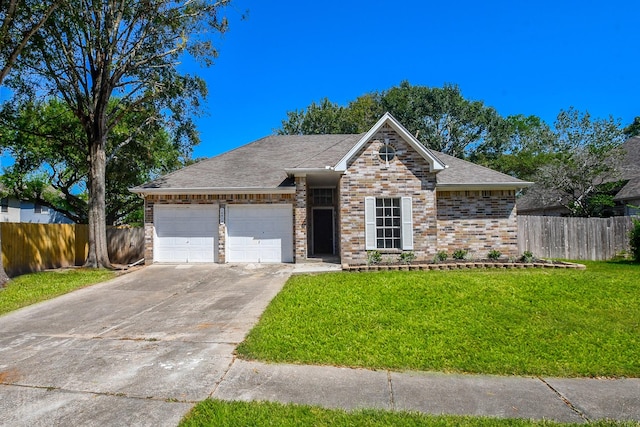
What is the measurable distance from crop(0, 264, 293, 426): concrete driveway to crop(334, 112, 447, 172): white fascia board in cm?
506

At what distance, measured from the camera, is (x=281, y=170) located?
14.6 m

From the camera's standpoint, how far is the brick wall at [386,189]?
12609 millimetres

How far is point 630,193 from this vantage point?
18.6 m

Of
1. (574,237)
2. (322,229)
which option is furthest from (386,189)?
(574,237)

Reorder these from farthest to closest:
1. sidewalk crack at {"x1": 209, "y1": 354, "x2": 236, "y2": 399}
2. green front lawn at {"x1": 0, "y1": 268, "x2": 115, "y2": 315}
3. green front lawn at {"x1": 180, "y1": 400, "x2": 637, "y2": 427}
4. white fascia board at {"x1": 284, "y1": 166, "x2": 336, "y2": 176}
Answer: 1. white fascia board at {"x1": 284, "y1": 166, "x2": 336, "y2": 176}
2. green front lawn at {"x1": 0, "y1": 268, "x2": 115, "y2": 315}
3. sidewalk crack at {"x1": 209, "y1": 354, "x2": 236, "y2": 399}
4. green front lawn at {"x1": 180, "y1": 400, "x2": 637, "y2": 427}

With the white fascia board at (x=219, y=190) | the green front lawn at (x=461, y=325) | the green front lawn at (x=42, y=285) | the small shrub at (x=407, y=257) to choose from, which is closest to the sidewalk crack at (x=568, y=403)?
the green front lawn at (x=461, y=325)

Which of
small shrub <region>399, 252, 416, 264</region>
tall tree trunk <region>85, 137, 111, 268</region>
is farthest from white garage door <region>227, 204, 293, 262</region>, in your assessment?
tall tree trunk <region>85, 137, 111, 268</region>

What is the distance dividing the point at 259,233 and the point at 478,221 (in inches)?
325

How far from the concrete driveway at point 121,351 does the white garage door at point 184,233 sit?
397 cm

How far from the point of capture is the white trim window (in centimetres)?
1261

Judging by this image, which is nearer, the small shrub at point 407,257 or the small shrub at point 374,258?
the small shrub at point 374,258

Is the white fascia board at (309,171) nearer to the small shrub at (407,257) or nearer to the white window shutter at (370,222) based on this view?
the white window shutter at (370,222)


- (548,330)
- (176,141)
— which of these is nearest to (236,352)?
(548,330)

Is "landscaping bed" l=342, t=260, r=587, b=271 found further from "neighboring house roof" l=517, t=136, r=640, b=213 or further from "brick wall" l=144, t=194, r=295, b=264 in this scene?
"neighboring house roof" l=517, t=136, r=640, b=213
